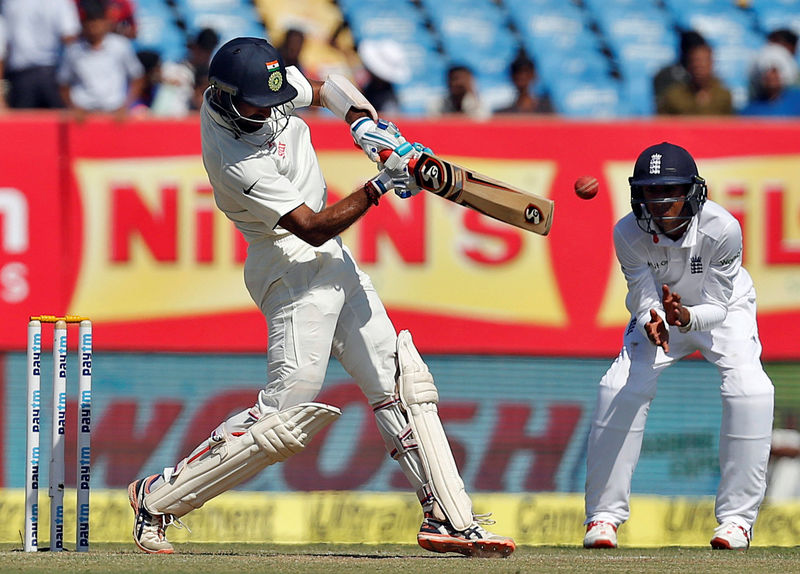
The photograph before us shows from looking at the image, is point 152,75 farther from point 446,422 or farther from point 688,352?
point 688,352

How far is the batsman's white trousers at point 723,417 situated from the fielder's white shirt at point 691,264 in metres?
0.15

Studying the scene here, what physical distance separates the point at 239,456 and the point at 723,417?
2.12 meters

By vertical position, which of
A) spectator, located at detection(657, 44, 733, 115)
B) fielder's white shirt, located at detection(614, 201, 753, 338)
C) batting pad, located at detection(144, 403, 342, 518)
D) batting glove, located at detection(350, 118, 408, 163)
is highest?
spectator, located at detection(657, 44, 733, 115)

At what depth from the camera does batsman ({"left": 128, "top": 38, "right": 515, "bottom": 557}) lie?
476cm

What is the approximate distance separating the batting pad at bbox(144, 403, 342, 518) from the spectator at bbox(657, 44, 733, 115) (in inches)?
157

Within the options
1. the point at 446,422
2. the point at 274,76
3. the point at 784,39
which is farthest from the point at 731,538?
the point at 784,39

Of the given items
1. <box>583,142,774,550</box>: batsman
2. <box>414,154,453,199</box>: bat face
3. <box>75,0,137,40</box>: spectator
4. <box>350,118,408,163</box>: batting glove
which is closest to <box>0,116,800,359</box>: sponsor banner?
<box>583,142,774,550</box>: batsman

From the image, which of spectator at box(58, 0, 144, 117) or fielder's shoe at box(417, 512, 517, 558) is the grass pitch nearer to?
fielder's shoe at box(417, 512, 517, 558)

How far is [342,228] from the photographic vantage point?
4699 millimetres

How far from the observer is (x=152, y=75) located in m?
8.68

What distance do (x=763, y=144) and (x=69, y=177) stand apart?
346cm

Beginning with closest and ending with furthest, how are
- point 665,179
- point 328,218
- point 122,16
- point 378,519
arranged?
point 328,218 → point 665,179 → point 378,519 → point 122,16

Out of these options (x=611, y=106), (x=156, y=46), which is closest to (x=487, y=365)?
(x=611, y=106)

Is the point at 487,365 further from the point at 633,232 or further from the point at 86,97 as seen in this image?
the point at 86,97
